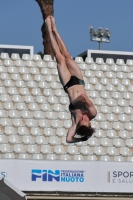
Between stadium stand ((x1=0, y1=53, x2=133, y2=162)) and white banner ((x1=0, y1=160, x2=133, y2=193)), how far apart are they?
1.61 m

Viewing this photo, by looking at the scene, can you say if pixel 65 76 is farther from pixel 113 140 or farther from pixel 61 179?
pixel 113 140

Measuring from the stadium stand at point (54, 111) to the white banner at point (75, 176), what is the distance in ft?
5.28

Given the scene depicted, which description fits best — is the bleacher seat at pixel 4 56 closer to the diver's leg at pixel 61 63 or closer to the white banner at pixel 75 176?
the white banner at pixel 75 176

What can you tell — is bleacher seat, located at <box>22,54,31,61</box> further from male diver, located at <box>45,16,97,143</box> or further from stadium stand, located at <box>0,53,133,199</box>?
male diver, located at <box>45,16,97,143</box>

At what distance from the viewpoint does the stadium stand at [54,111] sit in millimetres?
18109

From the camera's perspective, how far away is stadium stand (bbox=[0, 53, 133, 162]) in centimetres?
1811

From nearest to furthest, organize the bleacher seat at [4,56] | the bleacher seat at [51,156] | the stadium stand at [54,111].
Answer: the bleacher seat at [51,156] < the stadium stand at [54,111] < the bleacher seat at [4,56]

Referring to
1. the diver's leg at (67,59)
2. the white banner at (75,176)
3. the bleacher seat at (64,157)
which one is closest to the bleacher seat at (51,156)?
the bleacher seat at (64,157)

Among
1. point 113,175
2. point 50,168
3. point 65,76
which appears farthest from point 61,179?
point 65,76

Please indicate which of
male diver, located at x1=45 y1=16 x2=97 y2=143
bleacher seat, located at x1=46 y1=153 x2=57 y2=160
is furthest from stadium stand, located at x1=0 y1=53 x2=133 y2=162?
male diver, located at x1=45 y1=16 x2=97 y2=143

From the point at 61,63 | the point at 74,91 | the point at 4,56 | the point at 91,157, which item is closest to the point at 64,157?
the point at 91,157

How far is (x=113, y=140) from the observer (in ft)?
62.2

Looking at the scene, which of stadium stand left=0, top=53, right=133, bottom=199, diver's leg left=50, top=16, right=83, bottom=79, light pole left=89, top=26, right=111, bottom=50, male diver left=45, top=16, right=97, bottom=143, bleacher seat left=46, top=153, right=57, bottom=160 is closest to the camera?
male diver left=45, top=16, right=97, bottom=143

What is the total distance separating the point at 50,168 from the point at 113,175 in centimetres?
177
